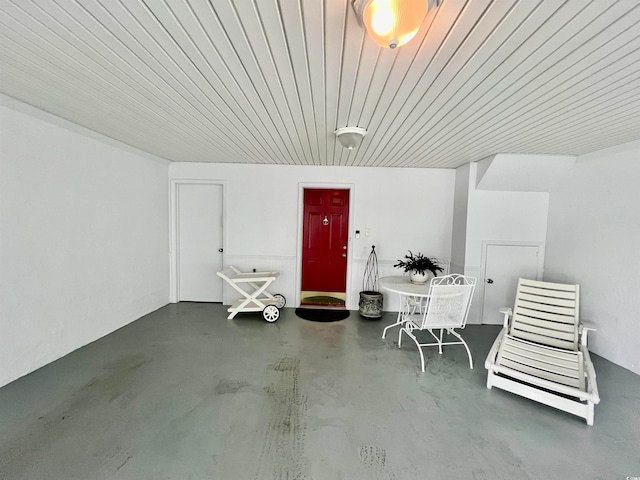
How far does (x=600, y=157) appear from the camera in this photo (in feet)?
10.4

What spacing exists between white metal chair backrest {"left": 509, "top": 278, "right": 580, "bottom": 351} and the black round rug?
217 centimetres

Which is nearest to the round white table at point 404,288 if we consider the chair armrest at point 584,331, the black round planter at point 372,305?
the black round planter at point 372,305

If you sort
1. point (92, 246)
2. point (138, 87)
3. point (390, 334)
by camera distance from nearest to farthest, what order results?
point (138, 87) < point (92, 246) < point (390, 334)

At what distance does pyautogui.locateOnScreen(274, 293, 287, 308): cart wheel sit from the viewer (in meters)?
4.28

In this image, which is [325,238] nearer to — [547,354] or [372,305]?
[372,305]

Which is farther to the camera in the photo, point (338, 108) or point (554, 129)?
point (554, 129)

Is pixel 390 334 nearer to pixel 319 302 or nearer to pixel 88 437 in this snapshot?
pixel 319 302

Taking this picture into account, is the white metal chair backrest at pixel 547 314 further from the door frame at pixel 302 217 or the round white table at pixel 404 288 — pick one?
the door frame at pixel 302 217

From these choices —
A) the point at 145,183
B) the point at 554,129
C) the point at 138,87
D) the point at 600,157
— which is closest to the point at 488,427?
the point at 554,129

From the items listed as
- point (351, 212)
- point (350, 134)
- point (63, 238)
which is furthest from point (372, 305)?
point (63, 238)

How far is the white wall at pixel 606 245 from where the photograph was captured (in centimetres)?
284

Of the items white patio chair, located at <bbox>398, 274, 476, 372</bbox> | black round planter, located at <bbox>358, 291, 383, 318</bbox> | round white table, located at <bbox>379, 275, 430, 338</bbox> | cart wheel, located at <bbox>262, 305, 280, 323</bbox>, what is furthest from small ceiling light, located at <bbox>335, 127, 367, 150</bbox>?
cart wheel, located at <bbox>262, 305, 280, 323</bbox>

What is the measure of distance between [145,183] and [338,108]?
317 cm

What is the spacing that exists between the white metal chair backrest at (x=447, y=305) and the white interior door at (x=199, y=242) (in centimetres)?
337
